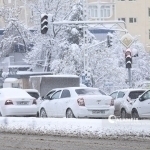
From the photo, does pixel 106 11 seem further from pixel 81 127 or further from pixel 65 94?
pixel 81 127

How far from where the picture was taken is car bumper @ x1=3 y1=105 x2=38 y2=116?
23.3m

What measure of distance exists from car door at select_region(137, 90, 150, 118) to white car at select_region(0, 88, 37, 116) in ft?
14.4

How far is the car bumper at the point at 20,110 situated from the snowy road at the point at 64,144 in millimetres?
6603

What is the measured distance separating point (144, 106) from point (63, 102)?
10.4 feet

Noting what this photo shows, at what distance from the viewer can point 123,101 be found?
86.1 feet

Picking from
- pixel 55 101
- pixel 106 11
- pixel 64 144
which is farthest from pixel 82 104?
pixel 106 11

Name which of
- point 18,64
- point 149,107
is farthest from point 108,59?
point 149,107

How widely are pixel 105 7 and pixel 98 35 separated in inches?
533

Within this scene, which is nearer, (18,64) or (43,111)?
(43,111)

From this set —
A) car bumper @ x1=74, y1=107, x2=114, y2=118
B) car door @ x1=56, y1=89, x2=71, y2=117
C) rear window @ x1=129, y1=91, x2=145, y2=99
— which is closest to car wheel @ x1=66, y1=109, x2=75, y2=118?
car door @ x1=56, y1=89, x2=71, y2=117

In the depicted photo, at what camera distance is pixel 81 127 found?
17.5 meters

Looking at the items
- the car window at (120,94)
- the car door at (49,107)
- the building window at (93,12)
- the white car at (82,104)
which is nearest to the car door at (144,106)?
the white car at (82,104)

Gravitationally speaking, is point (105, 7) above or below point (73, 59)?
above

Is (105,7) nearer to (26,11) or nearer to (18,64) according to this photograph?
(26,11)
